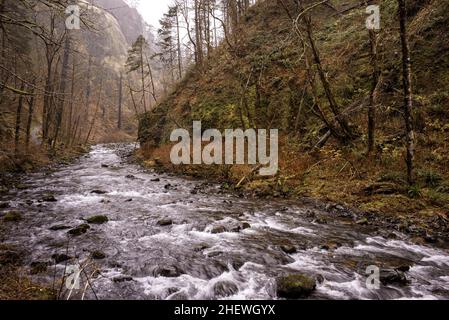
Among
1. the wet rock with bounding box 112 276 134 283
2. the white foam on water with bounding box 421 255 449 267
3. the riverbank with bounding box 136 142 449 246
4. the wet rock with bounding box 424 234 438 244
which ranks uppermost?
the riverbank with bounding box 136 142 449 246

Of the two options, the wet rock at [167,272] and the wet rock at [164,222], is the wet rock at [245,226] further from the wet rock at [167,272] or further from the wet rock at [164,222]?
the wet rock at [167,272]

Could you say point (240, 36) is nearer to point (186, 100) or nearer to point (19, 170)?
point (186, 100)

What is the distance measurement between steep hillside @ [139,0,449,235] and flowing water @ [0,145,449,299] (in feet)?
5.91

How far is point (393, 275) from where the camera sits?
5531 millimetres

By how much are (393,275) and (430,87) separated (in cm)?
917

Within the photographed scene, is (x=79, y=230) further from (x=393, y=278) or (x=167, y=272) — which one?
(x=393, y=278)

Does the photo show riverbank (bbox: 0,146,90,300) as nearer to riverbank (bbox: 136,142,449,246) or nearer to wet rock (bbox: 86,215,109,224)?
wet rock (bbox: 86,215,109,224)

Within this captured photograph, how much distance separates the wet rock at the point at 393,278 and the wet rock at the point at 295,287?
1.21 metres

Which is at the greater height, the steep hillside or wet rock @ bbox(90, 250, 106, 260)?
the steep hillside

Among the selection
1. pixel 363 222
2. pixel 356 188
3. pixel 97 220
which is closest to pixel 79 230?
pixel 97 220

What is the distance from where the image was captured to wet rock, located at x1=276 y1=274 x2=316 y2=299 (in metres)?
5.06

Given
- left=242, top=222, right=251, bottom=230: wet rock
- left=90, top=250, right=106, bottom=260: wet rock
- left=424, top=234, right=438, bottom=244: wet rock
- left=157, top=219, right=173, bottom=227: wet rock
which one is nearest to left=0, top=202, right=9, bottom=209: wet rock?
left=157, top=219, right=173, bottom=227: wet rock

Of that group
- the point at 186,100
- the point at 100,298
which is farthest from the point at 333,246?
the point at 186,100

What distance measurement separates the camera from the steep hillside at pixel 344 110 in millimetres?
9898
